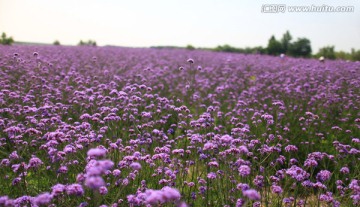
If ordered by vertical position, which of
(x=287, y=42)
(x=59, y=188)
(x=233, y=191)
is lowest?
(x=233, y=191)

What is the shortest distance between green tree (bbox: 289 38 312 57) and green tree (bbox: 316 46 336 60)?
3.60ft

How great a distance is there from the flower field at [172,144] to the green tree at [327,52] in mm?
18264

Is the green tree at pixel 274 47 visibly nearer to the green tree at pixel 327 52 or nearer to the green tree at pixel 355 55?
the green tree at pixel 327 52

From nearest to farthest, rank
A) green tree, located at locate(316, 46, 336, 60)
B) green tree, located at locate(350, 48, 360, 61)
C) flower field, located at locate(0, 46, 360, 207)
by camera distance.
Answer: flower field, located at locate(0, 46, 360, 207)
green tree, located at locate(350, 48, 360, 61)
green tree, located at locate(316, 46, 336, 60)

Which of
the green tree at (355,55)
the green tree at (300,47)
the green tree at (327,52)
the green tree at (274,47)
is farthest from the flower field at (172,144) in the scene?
the green tree at (274,47)

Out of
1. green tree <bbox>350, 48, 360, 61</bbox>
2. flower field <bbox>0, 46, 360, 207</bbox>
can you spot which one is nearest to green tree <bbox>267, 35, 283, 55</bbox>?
green tree <bbox>350, 48, 360, 61</bbox>

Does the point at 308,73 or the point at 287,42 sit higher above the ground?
the point at 287,42

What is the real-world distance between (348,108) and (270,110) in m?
1.69

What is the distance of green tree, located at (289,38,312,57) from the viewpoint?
31188 mm

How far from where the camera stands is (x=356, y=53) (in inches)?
1107

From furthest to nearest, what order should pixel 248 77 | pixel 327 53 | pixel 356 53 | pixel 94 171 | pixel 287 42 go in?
1. pixel 287 42
2. pixel 327 53
3. pixel 356 53
4. pixel 248 77
5. pixel 94 171

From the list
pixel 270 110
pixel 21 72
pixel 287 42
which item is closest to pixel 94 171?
pixel 270 110

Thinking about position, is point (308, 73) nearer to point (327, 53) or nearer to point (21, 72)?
point (21, 72)

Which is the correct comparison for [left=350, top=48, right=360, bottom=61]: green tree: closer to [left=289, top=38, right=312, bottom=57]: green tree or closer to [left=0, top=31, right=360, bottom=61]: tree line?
[left=0, top=31, right=360, bottom=61]: tree line
